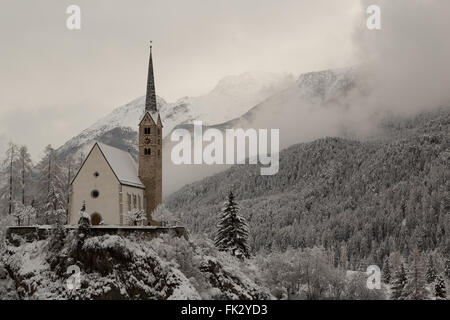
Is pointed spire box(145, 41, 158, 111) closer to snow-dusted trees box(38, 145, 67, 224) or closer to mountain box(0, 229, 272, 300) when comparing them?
snow-dusted trees box(38, 145, 67, 224)

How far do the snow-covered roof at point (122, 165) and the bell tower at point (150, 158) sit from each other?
115cm

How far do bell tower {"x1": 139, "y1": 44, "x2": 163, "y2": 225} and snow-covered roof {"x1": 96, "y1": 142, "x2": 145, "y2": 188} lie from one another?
1154mm

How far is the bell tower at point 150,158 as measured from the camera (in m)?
77.8

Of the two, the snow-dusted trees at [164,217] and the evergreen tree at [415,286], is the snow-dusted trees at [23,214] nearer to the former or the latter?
the snow-dusted trees at [164,217]

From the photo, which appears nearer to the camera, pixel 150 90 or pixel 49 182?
pixel 49 182

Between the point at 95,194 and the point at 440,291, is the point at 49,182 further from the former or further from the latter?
the point at 440,291

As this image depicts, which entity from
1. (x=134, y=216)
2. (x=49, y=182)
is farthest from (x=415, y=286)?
(x=49, y=182)

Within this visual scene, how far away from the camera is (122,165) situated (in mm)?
75312

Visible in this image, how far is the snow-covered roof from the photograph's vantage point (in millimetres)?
72188

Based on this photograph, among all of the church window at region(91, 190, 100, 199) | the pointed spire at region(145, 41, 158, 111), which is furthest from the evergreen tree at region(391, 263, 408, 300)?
the church window at region(91, 190, 100, 199)

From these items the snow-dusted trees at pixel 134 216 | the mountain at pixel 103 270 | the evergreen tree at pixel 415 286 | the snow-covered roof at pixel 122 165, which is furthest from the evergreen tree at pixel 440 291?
the snow-covered roof at pixel 122 165

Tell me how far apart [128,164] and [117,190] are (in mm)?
7289

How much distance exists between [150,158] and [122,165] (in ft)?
14.6

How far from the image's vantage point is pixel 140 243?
6144 cm
